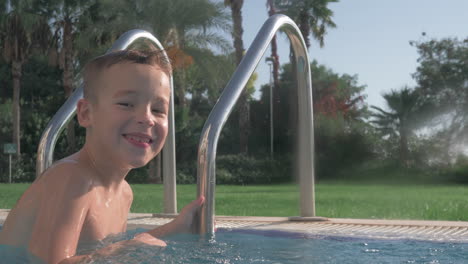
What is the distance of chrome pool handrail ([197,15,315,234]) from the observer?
2.49 m

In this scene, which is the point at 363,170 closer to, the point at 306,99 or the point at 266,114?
the point at 266,114

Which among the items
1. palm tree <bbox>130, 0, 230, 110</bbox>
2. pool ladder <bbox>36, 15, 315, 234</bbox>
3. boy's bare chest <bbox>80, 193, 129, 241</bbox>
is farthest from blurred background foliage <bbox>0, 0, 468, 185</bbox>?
boy's bare chest <bbox>80, 193, 129, 241</bbox>

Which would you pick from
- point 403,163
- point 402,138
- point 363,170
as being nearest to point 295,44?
point 363,170

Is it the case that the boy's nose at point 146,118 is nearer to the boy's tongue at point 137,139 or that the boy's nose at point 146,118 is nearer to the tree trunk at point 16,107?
the boy's tongue at point 137,139

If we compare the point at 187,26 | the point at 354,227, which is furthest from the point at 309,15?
the point at 354,227

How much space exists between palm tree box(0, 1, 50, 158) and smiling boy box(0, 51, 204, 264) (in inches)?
895

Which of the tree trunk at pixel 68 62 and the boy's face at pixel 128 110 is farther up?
the tree trunk at pixel 68 62

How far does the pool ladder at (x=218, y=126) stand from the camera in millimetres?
2510

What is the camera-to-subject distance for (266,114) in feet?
110

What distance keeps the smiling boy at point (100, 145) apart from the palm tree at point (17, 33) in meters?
22.7

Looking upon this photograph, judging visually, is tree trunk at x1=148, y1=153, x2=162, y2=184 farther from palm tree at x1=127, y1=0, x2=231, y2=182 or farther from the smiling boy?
the smiling boy

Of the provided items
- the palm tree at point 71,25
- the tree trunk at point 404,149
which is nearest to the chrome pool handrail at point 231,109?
the palm tree at point 71,25

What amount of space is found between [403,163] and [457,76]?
1249 centimetres

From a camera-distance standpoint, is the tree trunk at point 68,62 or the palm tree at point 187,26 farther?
the tree trunk at point 68,62
